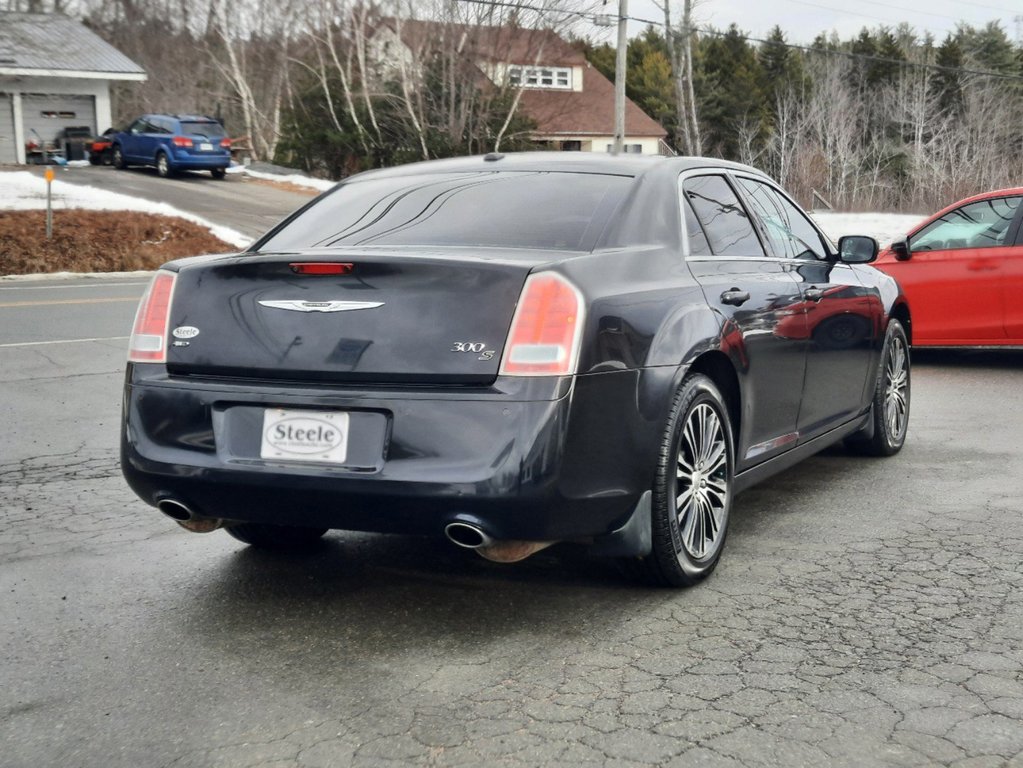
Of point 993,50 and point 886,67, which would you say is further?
point 993,50

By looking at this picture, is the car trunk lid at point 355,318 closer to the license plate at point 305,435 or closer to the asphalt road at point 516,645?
the license plate at point 305,435

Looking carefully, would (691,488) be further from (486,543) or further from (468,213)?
(468,213)

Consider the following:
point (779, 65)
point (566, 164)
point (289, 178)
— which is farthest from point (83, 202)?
point (779, 65)

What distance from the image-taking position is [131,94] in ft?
213

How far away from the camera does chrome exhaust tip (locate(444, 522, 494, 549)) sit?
13.1 ft

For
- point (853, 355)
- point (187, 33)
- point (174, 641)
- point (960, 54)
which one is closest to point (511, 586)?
point (174, 641)

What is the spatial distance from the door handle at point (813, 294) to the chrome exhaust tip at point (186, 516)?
2814 millimetres

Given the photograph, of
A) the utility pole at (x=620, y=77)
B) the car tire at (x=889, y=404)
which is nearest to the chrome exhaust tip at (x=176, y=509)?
the car tire at (x=889, y=404)

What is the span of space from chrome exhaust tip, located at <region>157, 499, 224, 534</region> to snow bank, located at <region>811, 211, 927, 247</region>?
23.2m

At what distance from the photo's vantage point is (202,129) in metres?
38.3

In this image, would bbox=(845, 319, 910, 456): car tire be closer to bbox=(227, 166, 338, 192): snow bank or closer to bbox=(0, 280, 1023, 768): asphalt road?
bbox=(0, 280, 1023, 768): asphalt road

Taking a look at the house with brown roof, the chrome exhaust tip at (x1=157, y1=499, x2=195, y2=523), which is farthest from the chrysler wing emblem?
the house with brown roof

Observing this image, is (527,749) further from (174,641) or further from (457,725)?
(174,641)

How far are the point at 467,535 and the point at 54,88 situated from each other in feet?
151
